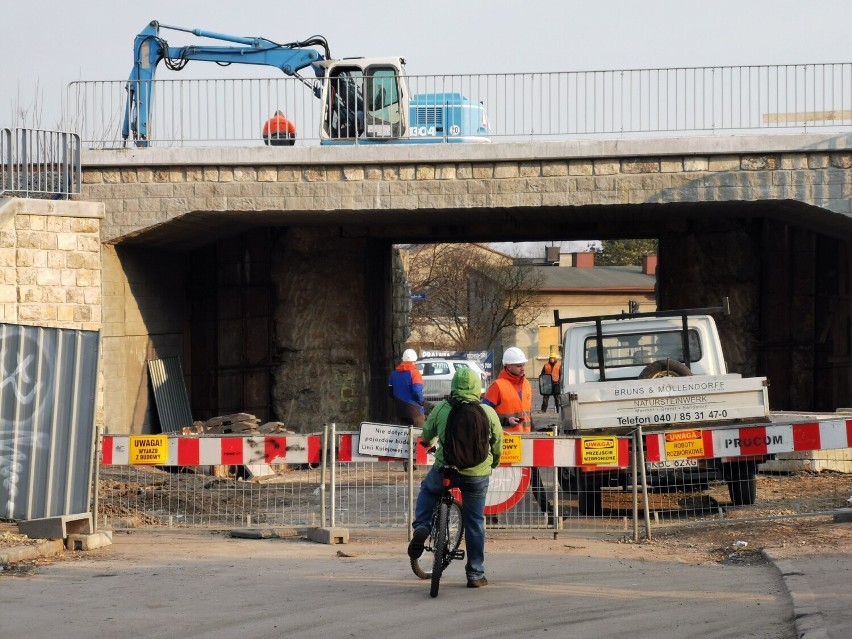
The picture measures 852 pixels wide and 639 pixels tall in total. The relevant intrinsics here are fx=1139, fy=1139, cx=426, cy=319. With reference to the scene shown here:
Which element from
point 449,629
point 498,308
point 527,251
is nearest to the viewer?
point 449,629

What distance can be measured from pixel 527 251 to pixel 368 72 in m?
77.5

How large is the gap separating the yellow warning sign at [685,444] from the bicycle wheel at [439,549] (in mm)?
3289

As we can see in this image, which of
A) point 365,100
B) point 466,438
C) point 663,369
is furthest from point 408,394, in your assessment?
point 466,438

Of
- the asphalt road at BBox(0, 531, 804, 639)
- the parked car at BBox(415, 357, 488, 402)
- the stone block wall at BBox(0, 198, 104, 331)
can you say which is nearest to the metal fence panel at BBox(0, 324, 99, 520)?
the asphalt road at BBox(0, 531, 804, 639)

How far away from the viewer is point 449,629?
22.4 ft

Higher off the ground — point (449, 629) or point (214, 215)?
point (214, 215)

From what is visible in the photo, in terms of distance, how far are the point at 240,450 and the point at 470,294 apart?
48.7 meters

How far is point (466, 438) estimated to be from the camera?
809cm

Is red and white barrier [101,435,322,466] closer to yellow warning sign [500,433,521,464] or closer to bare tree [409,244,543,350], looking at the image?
yellow warning sign [500,433,521,464]

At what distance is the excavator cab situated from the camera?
19.9m

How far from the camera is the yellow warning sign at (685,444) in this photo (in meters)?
10.5

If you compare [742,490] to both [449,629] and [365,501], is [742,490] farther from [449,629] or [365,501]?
[449,629]

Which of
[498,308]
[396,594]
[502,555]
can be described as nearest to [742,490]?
[502,555]

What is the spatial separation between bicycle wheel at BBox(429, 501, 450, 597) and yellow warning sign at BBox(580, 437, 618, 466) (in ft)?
8.96
